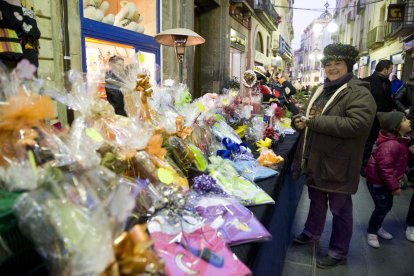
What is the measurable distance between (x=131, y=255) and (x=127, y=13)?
4935mm

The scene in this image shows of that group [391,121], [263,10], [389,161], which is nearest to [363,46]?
[263,10]

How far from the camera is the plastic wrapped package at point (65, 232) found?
2.40 ft

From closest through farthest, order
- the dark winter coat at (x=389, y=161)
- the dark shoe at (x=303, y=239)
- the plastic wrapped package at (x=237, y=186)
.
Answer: the plastic wrapped package at (x=237, y=186) < the dark winter coat at (x=389, y=161) < the dark shoe at (x=303, y=239)

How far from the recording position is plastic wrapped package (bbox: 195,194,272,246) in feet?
4.23

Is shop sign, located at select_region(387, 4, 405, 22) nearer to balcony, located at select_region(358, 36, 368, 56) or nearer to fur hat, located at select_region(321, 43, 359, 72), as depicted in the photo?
balcony, located at select_region(358, 36, 368, 56)

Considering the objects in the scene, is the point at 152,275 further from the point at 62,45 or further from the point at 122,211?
the point at 62,45

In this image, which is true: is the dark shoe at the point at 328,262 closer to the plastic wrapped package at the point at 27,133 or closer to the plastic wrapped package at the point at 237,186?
the plastic wrapped package at the point at 237,186

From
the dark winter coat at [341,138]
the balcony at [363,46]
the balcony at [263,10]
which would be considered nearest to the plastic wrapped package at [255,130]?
the dark winter coat at [341,138]

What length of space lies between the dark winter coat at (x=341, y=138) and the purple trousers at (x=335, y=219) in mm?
142

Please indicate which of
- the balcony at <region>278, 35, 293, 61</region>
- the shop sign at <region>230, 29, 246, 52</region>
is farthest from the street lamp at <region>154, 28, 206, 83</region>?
the balcony at <region>278, 35, 293, 61</region>

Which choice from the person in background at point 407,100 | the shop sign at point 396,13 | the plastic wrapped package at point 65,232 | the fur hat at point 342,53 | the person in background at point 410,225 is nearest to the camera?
the plastic wrapped package at point 65,232

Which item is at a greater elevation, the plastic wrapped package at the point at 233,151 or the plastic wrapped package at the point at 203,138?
the plastic wrapped package at the point at 203,138

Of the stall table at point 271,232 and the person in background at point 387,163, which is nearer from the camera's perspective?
the stall table at point 271,232

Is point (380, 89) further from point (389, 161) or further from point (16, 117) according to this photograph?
point (16, 117)
